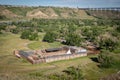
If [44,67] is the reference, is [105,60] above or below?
above

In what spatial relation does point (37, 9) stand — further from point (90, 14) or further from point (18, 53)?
point (18, 53)

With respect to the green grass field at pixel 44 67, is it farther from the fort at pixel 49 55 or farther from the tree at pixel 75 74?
the tree at pixel 75 74

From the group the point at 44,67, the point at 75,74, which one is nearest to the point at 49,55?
the point at 44,67

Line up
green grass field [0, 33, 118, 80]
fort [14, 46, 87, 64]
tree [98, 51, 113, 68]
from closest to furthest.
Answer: green grass field [0, 33, 118, 80] < tree [98, 51, 113, 68] < fort [14, 46, 87, 64]

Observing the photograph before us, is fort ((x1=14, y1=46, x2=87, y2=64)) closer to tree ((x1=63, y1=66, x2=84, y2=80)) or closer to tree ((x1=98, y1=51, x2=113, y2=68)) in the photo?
tree ((x1=98, y1=51, x2=113, y2=68))

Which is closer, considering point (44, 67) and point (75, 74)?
point (75, 74)

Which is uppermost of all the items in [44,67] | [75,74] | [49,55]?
[49,55]

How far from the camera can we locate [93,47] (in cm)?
6312

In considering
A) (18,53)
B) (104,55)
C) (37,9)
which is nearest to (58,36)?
(18,53)

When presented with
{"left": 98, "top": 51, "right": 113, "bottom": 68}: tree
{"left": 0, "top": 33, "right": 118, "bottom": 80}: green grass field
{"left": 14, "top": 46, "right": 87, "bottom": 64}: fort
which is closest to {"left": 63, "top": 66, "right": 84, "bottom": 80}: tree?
{"left": 0, "top": 33, "right": 118, "bottom": 80}: green grass field

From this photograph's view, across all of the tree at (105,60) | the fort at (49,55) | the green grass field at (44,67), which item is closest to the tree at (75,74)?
the green grass field at (44,67)

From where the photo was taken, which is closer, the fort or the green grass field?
the green grass field

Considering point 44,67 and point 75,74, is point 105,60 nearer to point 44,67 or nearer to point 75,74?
point 75,74

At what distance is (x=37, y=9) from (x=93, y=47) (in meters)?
112
